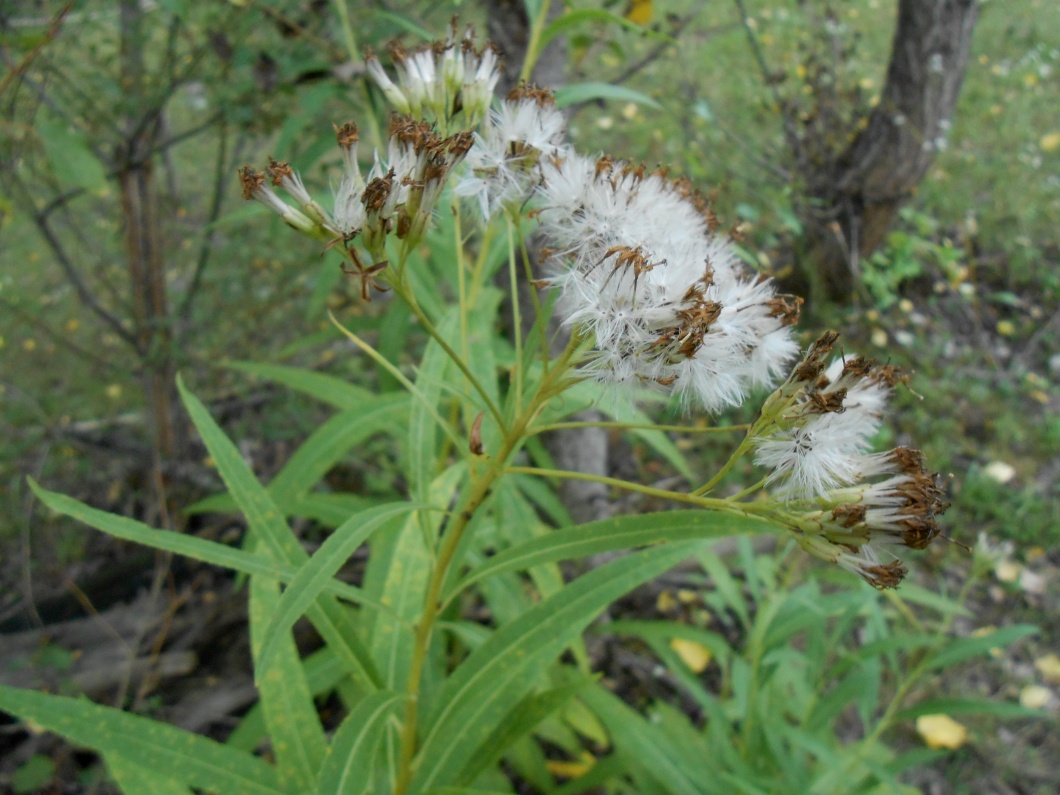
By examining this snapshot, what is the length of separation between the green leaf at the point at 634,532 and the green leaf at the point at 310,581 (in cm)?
29

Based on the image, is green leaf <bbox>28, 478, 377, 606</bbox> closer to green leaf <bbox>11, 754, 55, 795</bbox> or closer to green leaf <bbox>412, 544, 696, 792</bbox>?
green leaf <bbox>412, 544, 696, 792</bbox>

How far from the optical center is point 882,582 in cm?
94

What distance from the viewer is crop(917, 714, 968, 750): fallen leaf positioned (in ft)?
8.50

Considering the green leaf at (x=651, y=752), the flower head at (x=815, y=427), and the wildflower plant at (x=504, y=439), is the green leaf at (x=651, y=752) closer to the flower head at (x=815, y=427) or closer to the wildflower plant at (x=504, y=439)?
the wildflower plant at (x=504, y=439)

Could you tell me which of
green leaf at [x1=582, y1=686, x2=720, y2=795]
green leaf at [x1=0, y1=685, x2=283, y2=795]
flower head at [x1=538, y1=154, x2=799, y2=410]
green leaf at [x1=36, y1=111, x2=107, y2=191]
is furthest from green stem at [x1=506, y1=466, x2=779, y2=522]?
green leaf at [x1=36, y1=111, x2=107, y2=191]

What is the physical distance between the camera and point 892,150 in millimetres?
3824

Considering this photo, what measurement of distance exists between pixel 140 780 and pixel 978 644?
5.94 feet

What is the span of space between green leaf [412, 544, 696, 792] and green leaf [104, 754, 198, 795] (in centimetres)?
41

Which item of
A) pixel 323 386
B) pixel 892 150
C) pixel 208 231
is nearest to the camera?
pixel 323 386

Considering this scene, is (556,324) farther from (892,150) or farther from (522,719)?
(892,150)

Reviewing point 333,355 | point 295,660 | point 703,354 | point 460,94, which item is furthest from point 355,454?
point 703,354

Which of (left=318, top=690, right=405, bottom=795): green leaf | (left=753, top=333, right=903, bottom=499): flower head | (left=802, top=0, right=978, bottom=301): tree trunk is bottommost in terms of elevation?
(left=318, top=690, right=405, bottom=795): green leaf

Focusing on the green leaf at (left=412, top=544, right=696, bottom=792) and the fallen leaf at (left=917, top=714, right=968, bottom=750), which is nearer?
the green leaf at (left=412, top=544, right=696, bottom=792)

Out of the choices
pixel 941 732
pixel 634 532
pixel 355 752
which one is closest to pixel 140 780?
pixel 355 752
